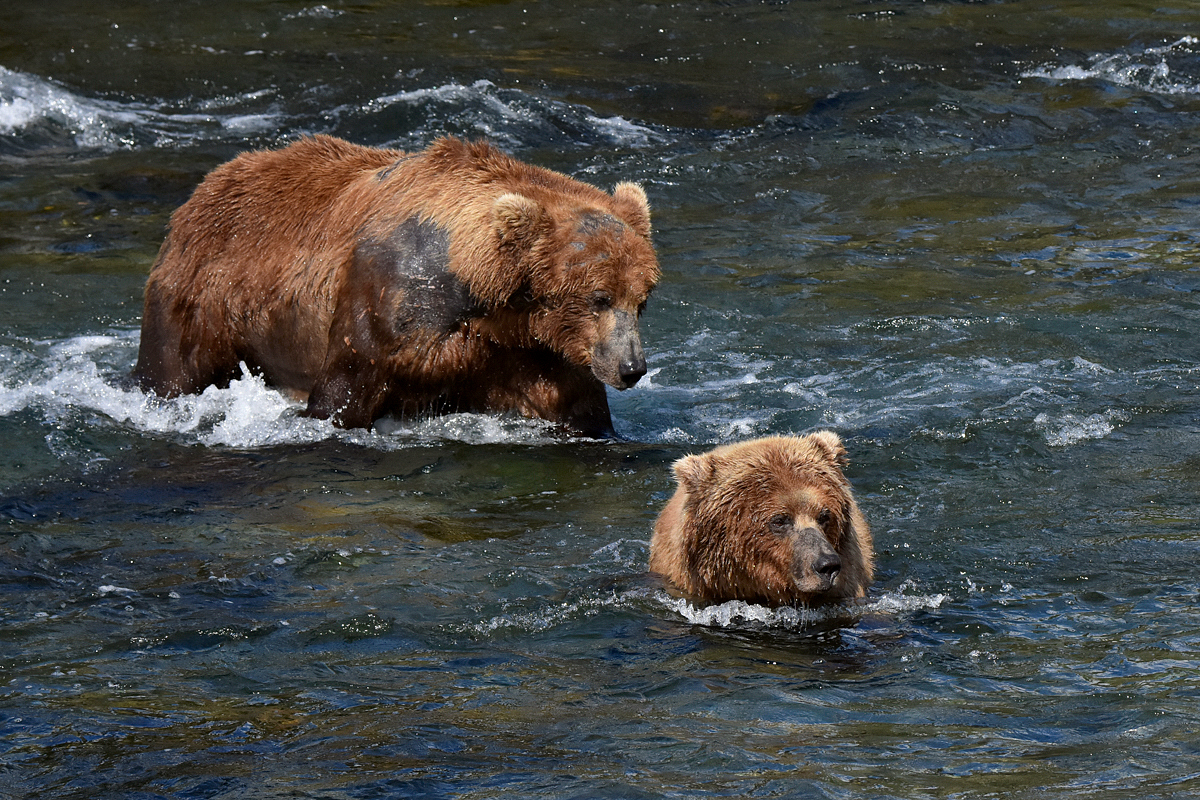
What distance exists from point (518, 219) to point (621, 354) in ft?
3.07

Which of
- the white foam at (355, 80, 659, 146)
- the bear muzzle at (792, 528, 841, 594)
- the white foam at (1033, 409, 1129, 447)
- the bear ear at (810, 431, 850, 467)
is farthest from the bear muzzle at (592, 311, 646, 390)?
the white foam at (355, 80, 659, 146)

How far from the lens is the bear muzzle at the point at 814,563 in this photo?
20.2ft

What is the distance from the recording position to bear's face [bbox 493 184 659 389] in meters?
8.40

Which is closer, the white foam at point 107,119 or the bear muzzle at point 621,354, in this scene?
the bear muzzle at point 621,354

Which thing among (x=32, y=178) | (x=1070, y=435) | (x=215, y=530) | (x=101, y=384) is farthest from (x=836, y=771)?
(x=32, y=178)

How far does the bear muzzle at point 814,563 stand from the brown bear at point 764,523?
1 centimetres

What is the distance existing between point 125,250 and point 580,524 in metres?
7.61

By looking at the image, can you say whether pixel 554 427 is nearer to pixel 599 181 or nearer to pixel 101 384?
pixel 101 384

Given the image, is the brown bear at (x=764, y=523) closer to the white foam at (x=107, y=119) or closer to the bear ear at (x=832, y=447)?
the bear ear at (x=832, y=447)

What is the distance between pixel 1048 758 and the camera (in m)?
4.95

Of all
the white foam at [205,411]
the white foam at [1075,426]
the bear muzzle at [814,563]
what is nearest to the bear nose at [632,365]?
the white foam at [205,411]

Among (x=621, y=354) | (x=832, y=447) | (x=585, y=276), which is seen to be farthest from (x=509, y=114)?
(x=832, y=447)

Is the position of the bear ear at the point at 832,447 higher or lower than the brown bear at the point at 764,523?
higher

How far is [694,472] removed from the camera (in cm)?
682
